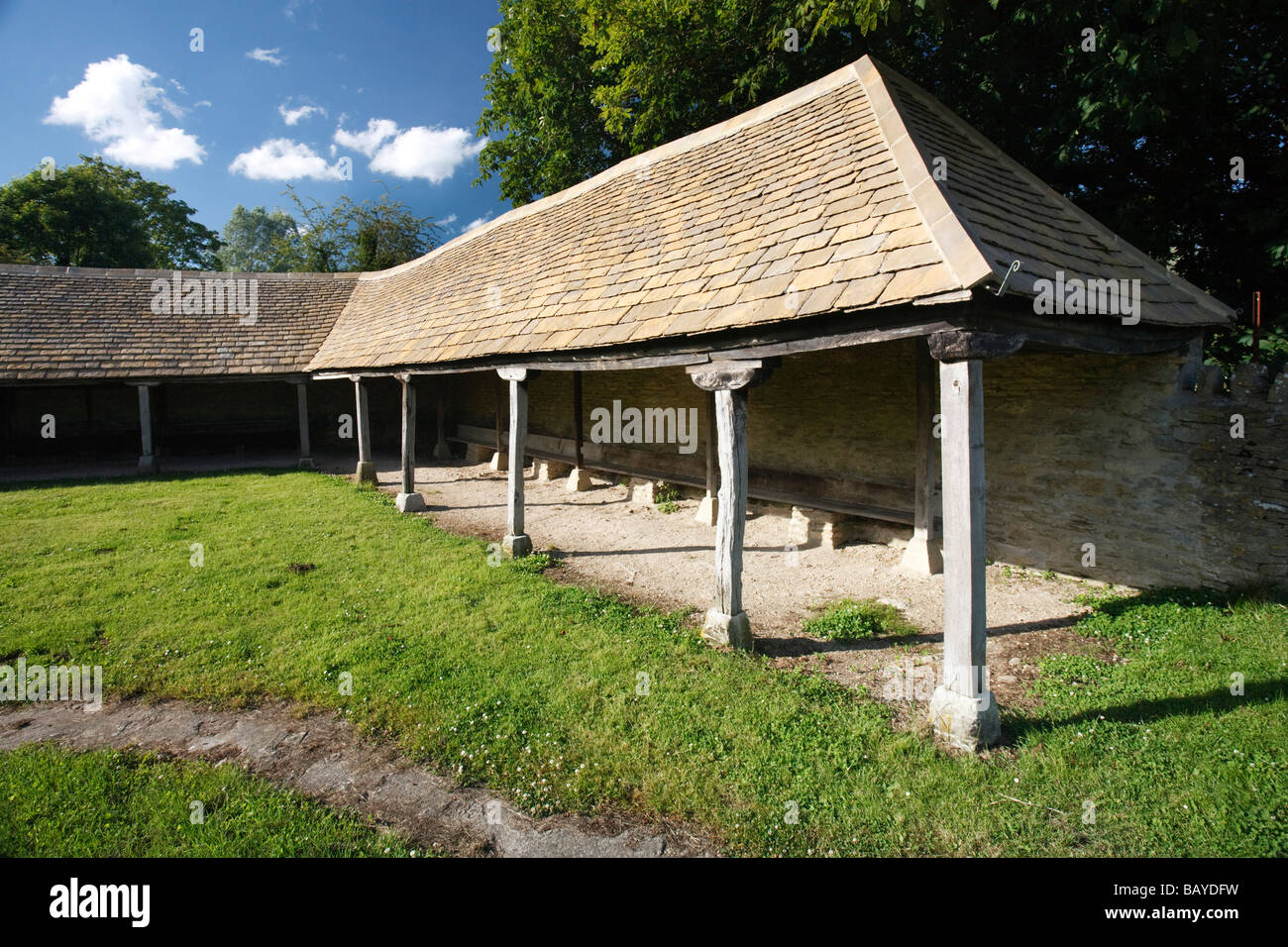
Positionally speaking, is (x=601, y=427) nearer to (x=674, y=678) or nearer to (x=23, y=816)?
(x=674, y=678)

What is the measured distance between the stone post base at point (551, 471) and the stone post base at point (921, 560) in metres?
7.52

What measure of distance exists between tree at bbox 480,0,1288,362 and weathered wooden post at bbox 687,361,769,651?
15.7 ft

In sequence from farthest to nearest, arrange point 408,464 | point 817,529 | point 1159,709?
point 408,464 < point 817,529 < point 1159,709

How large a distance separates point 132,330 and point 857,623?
17.1 metres

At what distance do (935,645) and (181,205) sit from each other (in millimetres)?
44581

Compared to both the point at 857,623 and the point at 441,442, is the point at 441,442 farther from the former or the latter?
the point at 857,623

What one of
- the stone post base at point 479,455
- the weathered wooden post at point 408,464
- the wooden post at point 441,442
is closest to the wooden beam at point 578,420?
the weathered wooden post at point 408,464

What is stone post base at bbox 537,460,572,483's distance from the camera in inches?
509

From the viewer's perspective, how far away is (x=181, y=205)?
35.1 m

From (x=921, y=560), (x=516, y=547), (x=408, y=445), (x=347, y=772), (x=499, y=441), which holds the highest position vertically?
(x=499, y=441)

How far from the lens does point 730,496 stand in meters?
5.01

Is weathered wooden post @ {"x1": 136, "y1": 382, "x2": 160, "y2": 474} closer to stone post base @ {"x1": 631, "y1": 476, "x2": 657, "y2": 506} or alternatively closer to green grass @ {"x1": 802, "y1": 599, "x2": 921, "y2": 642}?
stone post base @ {"x1": 631, "y1": 476, "x2": 657, "y2": 506}

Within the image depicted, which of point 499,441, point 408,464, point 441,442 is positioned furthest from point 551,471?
point 441,442
